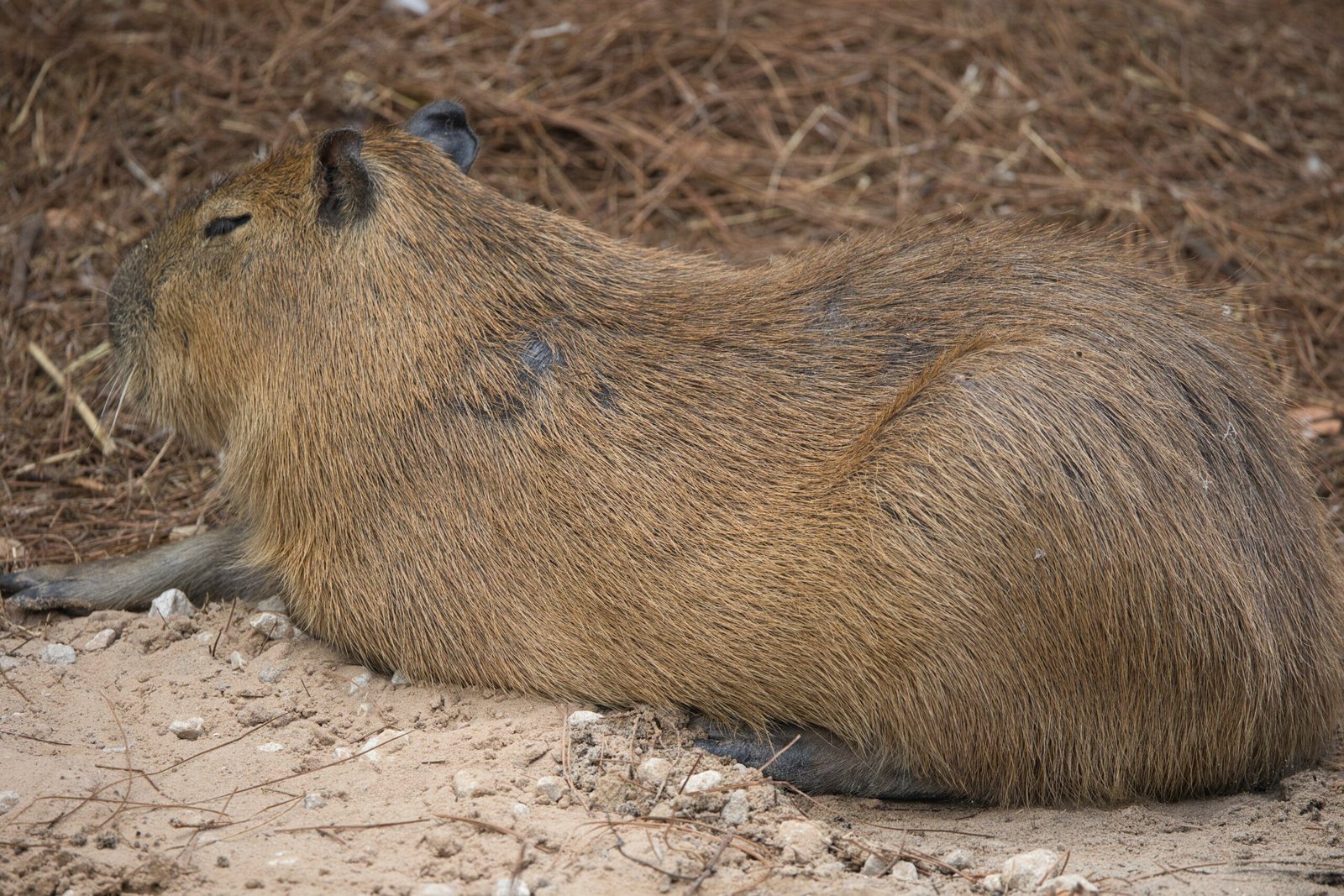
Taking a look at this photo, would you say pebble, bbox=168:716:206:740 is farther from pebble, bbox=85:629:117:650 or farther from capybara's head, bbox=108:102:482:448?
capybara's head, bbox=108:102:482:448

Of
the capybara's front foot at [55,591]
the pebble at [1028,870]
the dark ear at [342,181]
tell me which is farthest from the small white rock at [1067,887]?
the capybara's front foot at [55,591]

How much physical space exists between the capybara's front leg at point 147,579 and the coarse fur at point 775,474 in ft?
0.29

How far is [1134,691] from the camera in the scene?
336cm

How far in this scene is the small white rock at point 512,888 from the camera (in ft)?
8.95

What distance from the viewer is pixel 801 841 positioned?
3.06 metres

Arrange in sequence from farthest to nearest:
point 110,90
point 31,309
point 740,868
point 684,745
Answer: point 110,90 → point 31,309 → point 684,745 → point 740,868

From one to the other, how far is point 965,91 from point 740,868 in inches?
200

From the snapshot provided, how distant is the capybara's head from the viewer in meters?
3.86

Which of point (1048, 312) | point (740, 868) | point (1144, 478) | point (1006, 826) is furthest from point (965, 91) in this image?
point (740, 868)

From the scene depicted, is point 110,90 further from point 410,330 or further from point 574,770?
point 574,770

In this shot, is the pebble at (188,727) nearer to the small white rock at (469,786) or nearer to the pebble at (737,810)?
the small white rock at (469,786)

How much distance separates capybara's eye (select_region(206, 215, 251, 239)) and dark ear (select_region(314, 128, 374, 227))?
32 centimetres

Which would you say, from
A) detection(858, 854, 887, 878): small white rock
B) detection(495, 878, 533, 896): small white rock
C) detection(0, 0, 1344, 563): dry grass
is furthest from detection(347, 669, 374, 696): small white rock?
detection(0, 0, 1344, 563): dry grass

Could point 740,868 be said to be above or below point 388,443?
below
